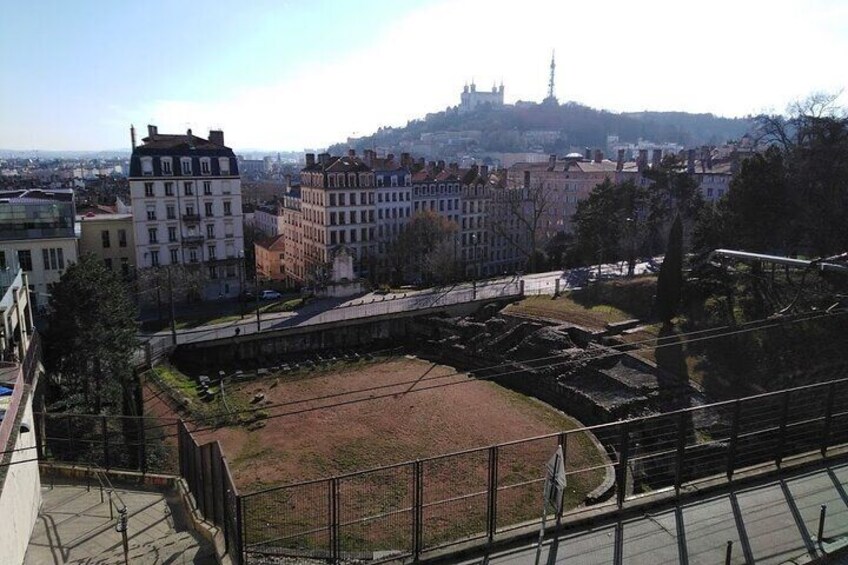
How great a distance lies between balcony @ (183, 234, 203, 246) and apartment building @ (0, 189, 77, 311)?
28.2 ft

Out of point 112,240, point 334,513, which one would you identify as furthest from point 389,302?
point 334,513

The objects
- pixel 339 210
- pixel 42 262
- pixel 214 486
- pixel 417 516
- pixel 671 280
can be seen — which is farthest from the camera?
pixel 339 210

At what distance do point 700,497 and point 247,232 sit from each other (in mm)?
64514

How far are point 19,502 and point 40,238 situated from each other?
95.0 ft

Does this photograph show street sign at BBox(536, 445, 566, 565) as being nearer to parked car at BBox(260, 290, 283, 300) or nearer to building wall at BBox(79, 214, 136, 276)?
building wall at BBox(79, 214, 136, 276)

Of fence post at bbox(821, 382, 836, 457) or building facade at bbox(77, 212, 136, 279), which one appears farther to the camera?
building facade at bbox(77, 212, 136, 279)

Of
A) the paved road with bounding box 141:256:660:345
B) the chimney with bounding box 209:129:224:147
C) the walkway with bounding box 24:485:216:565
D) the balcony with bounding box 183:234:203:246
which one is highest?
the chimney with bounding box 209:129:224:147

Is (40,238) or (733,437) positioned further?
(40,238)

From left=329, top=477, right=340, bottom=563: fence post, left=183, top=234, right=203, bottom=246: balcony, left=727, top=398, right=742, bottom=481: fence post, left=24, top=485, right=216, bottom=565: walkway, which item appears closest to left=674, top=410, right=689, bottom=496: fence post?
left=727, top=398, right=742, bottom=481: fence post

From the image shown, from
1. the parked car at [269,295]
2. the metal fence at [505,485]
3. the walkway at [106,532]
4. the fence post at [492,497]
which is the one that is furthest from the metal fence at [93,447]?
the parked car at [269,295]

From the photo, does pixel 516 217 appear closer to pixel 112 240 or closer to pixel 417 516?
pixel 112 240

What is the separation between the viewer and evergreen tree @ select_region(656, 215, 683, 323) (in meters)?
33.2

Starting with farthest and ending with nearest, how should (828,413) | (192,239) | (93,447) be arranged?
(192,239), (93,447), (828,413)

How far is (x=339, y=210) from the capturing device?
5300 cm
